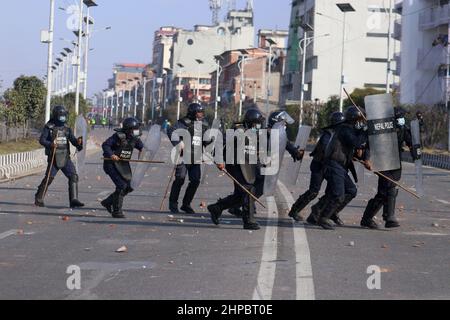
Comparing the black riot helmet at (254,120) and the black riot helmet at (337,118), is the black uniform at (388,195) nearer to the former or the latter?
the black riot helmet at (337,118)

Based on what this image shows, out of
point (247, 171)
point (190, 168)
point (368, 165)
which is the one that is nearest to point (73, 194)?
point (190, 168)

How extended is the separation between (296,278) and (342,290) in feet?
2.40

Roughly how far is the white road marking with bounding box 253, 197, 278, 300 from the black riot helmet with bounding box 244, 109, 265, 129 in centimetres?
152

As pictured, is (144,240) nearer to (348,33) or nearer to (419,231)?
(419,231)

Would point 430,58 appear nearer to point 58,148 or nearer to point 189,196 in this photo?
point 58,148

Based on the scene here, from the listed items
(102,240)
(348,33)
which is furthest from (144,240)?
(348,33)

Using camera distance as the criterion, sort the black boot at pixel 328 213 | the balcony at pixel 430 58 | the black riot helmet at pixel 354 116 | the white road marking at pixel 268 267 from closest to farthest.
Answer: the white road marking at pixel 268 267 → the black boot at pixel 328 213 → the black riot helmet at pixel 354 116 → the balcony at pixel 430 58

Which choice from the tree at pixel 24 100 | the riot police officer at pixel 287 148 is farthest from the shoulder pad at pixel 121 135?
the tree at pixel 24 100

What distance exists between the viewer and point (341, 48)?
95.9m

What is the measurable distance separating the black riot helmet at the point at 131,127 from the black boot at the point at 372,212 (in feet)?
12.9

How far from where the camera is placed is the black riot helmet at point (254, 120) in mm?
14102

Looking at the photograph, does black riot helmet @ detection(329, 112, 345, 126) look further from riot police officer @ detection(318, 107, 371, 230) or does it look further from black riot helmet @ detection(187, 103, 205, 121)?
black riot helmet @ detection(187, 103, 205, 121)

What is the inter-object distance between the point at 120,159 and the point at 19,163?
15.3 meters

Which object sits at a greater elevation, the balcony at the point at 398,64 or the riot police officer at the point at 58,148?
the balcony at the point at 398,64
